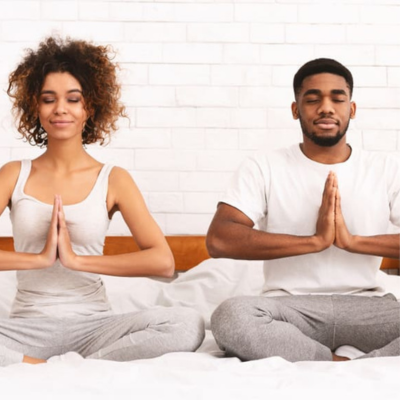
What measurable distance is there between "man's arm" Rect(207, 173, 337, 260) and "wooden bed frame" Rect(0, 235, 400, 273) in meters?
0.84

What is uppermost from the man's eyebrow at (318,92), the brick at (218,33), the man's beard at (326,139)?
the brick at (218,33)

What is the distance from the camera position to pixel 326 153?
206 cm

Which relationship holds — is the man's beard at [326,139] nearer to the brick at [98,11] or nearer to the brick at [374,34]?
the brick at [374,34]

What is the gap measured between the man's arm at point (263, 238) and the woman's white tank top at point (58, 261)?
309 mm

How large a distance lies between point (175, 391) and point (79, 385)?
170mm

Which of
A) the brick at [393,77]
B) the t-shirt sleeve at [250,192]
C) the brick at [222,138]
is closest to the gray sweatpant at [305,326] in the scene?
the t-shirt sleeve at [250,192]

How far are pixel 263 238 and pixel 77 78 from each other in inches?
25.1

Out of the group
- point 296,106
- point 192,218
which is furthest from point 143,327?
point 192,218

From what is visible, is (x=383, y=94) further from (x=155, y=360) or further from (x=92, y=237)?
(x=155, y=360)

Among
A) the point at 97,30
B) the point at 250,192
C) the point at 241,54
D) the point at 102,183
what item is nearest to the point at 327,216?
the point at 250,192

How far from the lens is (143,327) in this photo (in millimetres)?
1699

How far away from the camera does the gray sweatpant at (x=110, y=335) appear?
166 centimetres

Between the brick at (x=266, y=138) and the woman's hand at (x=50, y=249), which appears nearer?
the woman's hand at (x=50, y=249)

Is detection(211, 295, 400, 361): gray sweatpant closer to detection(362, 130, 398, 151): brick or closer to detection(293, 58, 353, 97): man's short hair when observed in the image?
detection(293, 58, 353, 97): man's short hair
